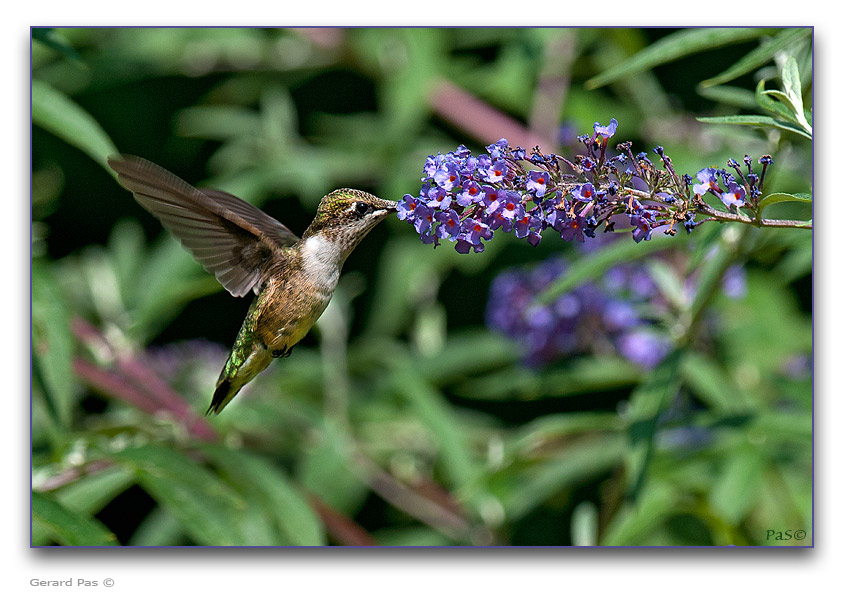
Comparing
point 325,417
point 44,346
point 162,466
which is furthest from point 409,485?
point 44,346

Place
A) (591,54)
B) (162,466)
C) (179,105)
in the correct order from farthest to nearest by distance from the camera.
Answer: (179,105) < (591,54) < (162,466)

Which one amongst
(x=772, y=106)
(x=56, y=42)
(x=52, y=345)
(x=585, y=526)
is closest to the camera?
A: (x=772, y=106)

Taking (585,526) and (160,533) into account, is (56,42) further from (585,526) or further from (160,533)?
(585,526)

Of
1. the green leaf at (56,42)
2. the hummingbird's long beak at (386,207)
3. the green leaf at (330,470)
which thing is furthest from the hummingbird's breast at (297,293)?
the green leaf at (330,470)

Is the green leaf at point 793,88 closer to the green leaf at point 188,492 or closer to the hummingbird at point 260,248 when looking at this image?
the hummingbird at point 260,248

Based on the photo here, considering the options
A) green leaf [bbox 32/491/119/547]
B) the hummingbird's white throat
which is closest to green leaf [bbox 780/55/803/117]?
the hummingbird's white throat

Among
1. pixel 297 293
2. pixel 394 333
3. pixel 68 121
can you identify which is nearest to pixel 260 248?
pixel 297 293

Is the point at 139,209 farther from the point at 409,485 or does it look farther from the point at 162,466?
the point at 162,466
